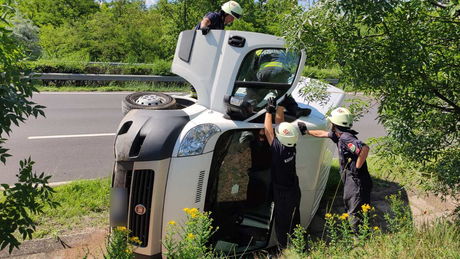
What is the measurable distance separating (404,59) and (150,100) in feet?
8.99

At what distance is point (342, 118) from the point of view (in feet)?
13.7

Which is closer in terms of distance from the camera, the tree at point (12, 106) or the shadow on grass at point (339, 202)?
the tree at point (12, 106)

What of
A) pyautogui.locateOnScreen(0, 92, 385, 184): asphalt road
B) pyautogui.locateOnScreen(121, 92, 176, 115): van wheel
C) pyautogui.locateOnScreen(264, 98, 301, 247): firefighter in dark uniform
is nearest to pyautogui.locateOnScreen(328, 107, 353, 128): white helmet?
pyautogui.locateOnScreen(264, 98, 301, 247): firefighter in dark uniform

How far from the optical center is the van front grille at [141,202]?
3.43 m

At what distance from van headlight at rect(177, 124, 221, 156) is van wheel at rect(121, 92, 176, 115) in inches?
29.6

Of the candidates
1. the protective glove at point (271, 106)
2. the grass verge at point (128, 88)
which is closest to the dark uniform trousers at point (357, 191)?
the protective glove at point (271, 106)

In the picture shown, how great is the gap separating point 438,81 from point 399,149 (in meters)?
0.77

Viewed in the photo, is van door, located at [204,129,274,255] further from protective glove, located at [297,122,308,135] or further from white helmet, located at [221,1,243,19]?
white helmet, located at [221,1,243,19]

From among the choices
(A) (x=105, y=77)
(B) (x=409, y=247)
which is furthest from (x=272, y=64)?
(A) (x=105, y=77)

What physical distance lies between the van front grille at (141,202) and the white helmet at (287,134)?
1.36m

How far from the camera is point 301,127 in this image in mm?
4039

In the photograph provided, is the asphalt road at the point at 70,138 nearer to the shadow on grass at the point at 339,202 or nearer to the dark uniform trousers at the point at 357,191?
the shadow on grass at the point at 339,202

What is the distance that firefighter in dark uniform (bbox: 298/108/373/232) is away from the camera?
13.5 ft

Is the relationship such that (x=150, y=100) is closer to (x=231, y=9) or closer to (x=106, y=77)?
(x=231, y=9)
